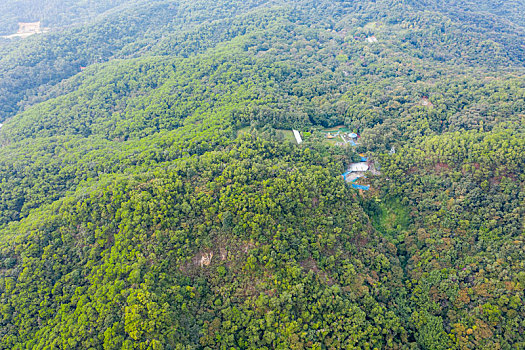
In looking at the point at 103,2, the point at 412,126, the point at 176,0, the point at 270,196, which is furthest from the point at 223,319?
the point at 103,2

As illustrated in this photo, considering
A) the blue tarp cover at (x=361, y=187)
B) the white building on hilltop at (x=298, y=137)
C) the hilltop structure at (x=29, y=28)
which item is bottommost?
the blue tarp cover at (x=361, y=187)

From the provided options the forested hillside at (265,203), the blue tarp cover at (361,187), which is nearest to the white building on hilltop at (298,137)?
the forested hillside at (265,203)

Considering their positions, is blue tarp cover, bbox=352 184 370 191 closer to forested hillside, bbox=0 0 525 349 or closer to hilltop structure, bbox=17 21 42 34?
forested hillside, bbox=0 0 525 349

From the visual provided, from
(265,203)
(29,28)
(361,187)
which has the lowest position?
(361,187)

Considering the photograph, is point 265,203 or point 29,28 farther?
point 29,28

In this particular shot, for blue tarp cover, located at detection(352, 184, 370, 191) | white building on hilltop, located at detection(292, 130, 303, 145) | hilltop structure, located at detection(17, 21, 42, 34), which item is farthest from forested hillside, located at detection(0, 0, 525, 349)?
hilltop structure, located at detection(17, 21, 42, 34)

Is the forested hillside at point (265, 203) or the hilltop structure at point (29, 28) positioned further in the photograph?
the hilltop structure at point (29, 28)

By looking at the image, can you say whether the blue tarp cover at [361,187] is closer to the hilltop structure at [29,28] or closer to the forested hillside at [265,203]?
the forested hillside at [265,203]

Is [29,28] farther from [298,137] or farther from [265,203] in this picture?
[265,203]

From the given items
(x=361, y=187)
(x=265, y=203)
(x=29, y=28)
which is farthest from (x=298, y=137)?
(x=29, y=28)
